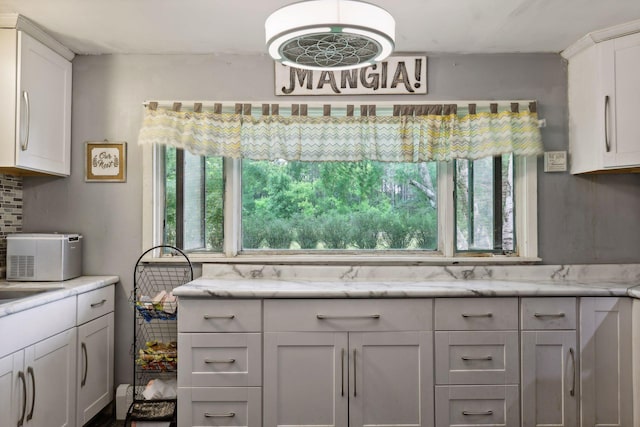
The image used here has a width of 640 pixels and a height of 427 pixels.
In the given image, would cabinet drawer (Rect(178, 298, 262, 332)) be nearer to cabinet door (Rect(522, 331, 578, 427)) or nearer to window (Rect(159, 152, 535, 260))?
window (Rect(159, 152, 535, 260))

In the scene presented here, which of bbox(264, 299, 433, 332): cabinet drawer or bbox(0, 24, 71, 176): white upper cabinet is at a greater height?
bbox(0, 24, 71, 176): white upper cabinet

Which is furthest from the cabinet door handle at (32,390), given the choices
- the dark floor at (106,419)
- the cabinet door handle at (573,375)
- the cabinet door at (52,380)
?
the cabinet door handle at (573,375)

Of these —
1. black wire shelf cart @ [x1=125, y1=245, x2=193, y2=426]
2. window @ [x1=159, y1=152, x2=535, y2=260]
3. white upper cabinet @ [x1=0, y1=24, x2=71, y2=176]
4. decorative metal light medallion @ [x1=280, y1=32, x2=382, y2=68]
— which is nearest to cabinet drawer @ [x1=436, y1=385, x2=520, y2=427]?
window @ [x1=159, y1=152, x2=535, y2=260]

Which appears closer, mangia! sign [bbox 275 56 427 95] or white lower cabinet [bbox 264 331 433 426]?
white lower cabinet [bbox 264 331 433 426]

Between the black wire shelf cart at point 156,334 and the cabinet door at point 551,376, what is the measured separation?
1886 mm

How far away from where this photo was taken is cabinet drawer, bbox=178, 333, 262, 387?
7.25ft

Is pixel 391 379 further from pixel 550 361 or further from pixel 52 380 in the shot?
pixel 52 380

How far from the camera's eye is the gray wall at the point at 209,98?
2732mm

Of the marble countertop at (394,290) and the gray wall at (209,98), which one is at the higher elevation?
the gray wall at (209,98)

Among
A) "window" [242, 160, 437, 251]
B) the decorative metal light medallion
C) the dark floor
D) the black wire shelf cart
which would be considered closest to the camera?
the decorative metal light medallion

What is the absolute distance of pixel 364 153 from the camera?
269cm

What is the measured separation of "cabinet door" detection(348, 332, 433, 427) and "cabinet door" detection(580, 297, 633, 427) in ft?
2.68

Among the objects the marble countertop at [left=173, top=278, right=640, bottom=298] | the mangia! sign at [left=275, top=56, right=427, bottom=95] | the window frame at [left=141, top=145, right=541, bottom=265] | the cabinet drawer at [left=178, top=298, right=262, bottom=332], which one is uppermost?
the mangia! sign at [left=275, top=56, right=427, bottom=95]

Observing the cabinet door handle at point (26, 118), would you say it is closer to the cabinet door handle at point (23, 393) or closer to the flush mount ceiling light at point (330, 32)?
the cabinet door handle at point (23, 393)
